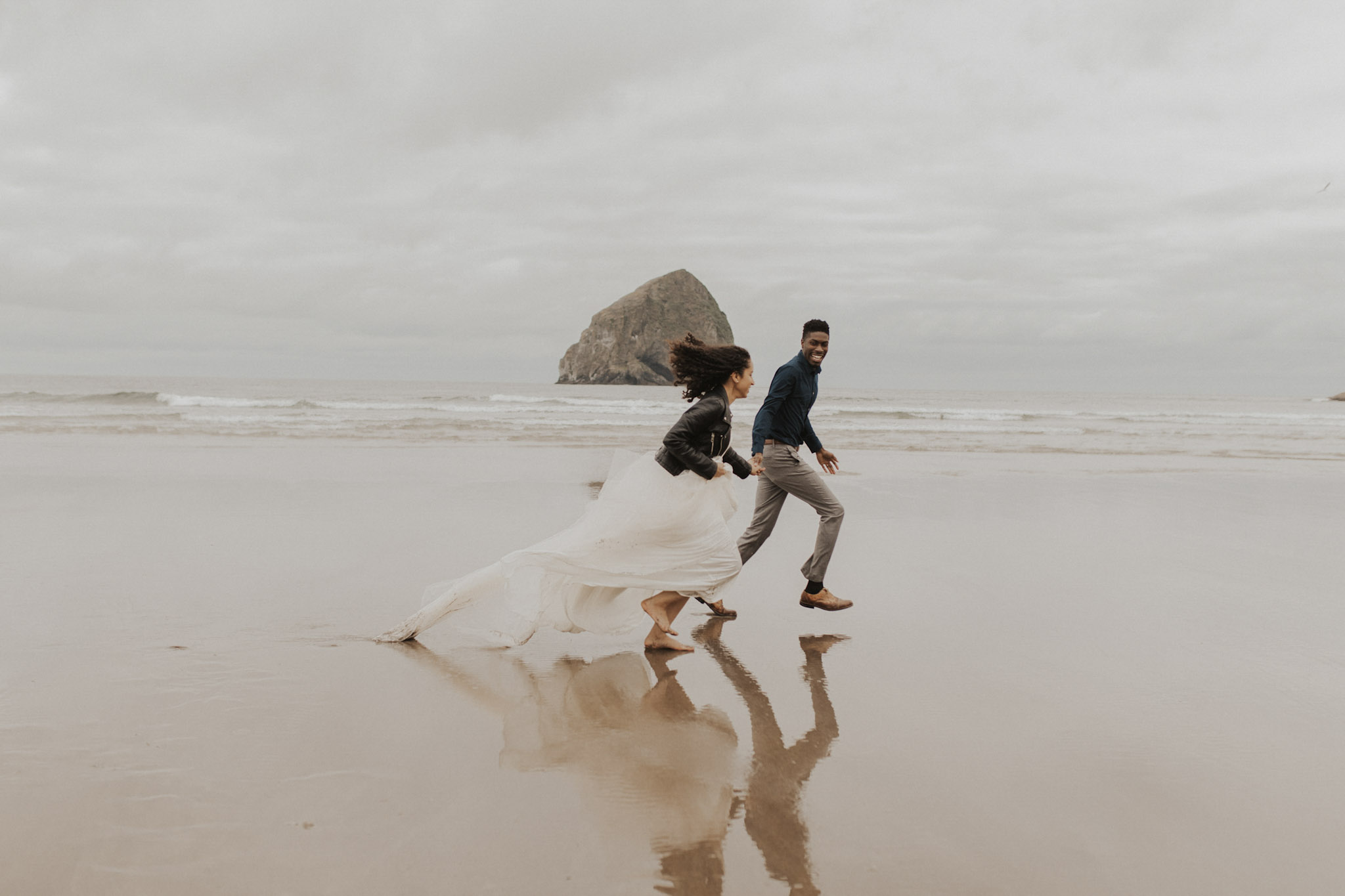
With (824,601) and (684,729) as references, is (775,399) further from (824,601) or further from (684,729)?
(684,729)

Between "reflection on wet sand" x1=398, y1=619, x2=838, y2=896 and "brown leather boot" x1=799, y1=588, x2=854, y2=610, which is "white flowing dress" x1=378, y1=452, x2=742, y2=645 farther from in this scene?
"brown leather boot" x1=799, y1=588, x2=854, y2=610

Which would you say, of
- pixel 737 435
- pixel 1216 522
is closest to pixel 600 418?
pixel 737 435

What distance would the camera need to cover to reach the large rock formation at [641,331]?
11819 cm

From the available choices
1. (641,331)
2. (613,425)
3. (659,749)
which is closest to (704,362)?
(659,749)

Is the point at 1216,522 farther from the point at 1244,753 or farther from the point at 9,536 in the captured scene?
the point at 9,536

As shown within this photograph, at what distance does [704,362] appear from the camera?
4.96 meters

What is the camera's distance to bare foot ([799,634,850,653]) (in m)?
4.93

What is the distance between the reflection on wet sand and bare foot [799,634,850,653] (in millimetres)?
23

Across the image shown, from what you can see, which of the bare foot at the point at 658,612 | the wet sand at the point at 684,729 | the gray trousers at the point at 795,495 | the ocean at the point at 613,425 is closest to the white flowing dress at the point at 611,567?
the bare foot at the point at 658,612

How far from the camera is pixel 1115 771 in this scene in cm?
328

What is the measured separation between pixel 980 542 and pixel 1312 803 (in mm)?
5289

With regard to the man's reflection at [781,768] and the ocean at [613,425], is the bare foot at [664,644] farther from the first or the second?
the ocean at [613,425]

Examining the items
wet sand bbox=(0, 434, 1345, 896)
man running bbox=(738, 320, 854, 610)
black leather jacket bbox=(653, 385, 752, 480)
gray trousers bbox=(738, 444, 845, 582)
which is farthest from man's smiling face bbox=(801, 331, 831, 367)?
wet sand bbox=(0, 434, 1345, 896)

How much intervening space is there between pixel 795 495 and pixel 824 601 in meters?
0.75
